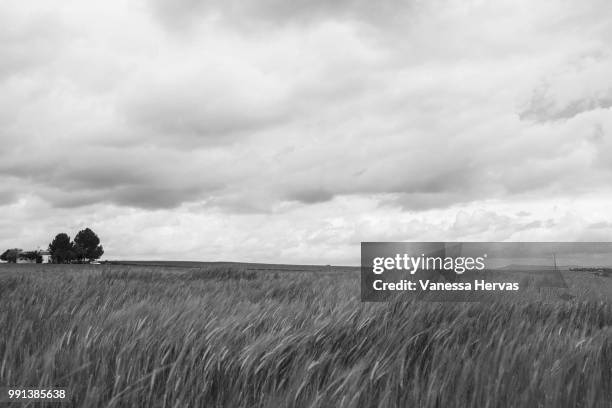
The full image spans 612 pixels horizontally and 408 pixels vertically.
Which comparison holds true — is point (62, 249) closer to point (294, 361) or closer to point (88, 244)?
point (88, 244)

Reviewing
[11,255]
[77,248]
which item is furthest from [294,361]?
[11,255]

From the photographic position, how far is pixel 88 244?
105625mm

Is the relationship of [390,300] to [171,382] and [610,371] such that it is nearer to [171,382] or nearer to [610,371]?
[610,371]

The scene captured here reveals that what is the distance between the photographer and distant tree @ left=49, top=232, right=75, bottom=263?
100 meters

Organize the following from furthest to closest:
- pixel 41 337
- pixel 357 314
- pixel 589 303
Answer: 1. pixel 589 303
2. pixel 357 314
3. pixel 41 337

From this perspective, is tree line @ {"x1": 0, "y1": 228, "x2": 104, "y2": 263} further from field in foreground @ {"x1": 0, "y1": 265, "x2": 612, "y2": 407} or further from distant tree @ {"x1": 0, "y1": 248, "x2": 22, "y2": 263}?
field in foreground @ {"x1": 0, "y1": 265, "x2": 612, "y2": 407}

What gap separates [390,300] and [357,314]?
33.6 inches

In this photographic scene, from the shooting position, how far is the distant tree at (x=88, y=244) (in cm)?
10400

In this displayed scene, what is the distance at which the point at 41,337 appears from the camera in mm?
3494

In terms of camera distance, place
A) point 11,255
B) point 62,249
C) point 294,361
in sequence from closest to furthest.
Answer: point 294,361, point 62,249, point 11,255

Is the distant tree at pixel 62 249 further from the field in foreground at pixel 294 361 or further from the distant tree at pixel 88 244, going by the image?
the field in foreground at pixel 294 361

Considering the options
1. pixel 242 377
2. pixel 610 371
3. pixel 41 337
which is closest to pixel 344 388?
pixel 242 377

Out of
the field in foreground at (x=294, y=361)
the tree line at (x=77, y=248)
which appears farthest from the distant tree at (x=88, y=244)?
the field in foreground at (x=294, y=361)

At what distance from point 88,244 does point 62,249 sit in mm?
5284
